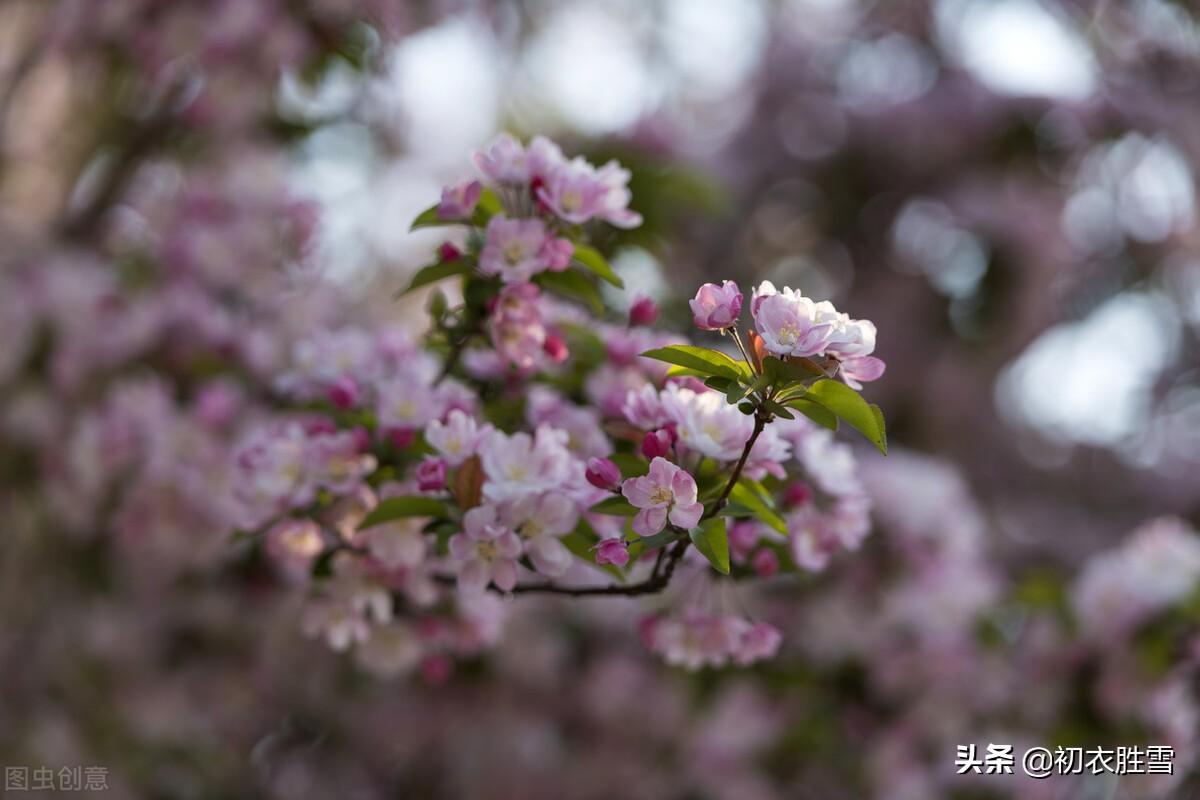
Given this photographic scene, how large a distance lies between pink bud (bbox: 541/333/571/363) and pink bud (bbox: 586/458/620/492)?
0.74 ft

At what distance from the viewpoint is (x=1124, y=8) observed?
332cm

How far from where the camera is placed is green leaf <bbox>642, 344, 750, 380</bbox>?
0.80 metres

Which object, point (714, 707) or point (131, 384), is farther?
point (714, 707)

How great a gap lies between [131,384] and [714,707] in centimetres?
109

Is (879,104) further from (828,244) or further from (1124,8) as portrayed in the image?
(1124,8)

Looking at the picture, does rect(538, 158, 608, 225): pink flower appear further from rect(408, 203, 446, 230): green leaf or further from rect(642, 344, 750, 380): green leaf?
rect(642, 344, 750, 380): green leaf

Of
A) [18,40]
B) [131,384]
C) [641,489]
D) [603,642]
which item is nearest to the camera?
[641,489]

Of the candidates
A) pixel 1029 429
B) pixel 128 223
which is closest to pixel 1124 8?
pixel 1029 429

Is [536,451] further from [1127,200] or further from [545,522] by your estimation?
[1127,200]

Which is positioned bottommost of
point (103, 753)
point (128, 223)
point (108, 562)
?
point (103, 753)

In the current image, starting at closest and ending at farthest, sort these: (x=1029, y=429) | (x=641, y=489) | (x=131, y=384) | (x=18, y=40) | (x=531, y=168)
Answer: (x=641, y=489), (x=531, y=168), (x=131, y=384), (x=18, y=40), (x=1029, y=429)

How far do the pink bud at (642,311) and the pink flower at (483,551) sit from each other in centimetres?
31

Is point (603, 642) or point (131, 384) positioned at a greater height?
point (131, 384)

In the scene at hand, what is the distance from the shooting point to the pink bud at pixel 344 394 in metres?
1.07
